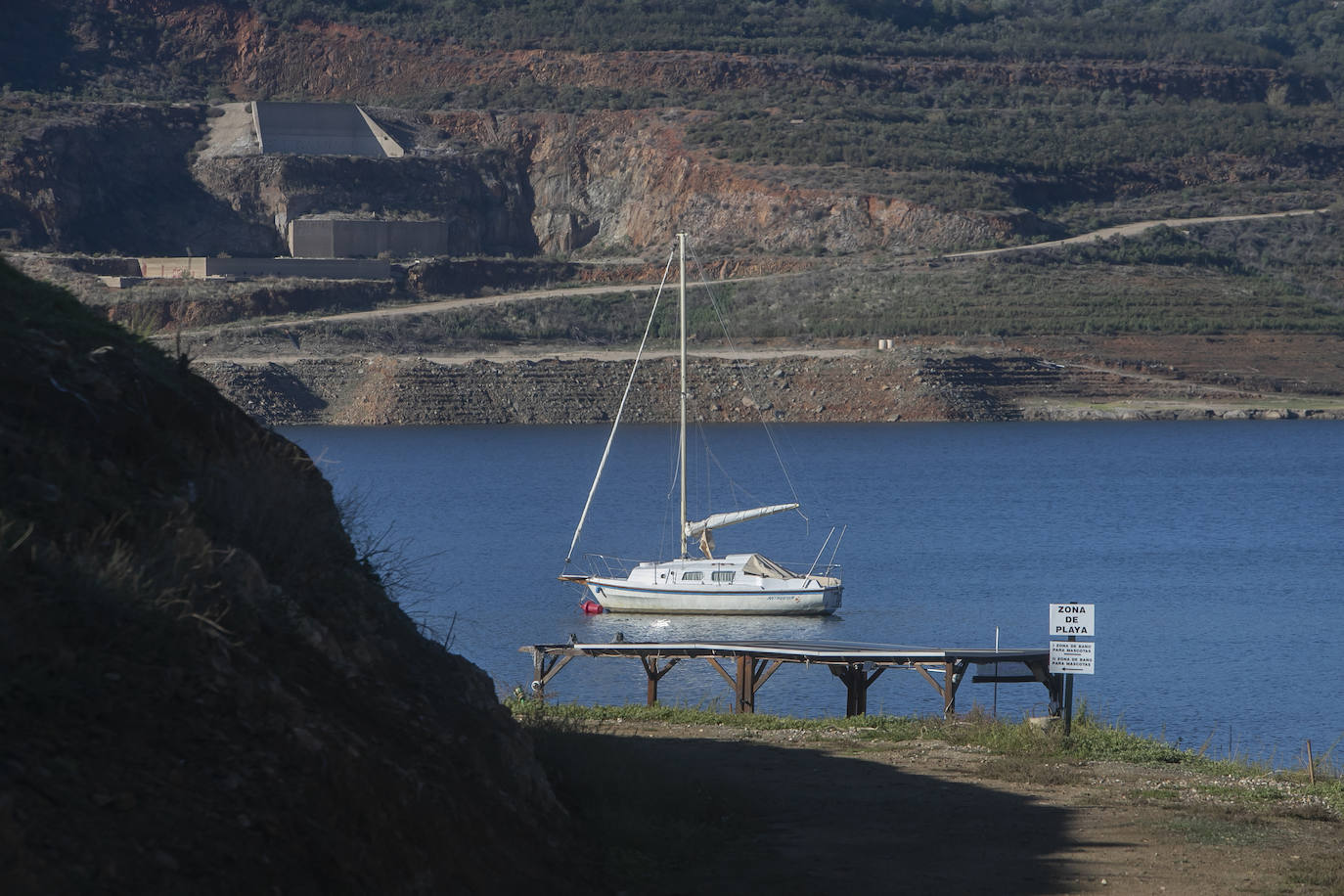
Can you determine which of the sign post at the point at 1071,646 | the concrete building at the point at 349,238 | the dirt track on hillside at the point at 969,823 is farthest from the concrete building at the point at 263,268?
the sign post at the point at 1071,646

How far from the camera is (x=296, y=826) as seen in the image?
7863 mm

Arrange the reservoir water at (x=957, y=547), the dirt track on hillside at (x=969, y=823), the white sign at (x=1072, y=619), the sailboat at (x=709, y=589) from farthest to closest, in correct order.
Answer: the sailboat at (x=709, y=589) < the reservoir water at (x=957, y=547) < the white sign at (x=1072, y=619) < the dirt track on hillside at (x=969, y=823)

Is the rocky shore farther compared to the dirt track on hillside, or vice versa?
the rocky shore

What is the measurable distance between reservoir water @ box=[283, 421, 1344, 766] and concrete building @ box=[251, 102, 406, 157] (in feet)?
95.5

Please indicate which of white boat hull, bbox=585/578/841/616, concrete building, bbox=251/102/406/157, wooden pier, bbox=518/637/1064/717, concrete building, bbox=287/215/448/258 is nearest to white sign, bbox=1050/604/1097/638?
wooden pier, bbox=518/637/1064/717

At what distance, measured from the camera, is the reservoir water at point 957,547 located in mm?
26234

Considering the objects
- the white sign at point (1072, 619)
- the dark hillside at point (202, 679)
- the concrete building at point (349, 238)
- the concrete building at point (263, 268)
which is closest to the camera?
the dark hillside at point (202, 679)

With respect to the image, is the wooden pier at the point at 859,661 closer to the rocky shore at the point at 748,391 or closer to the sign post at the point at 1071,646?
the sign post at the point at 1071,646

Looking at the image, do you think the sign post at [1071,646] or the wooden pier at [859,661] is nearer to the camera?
the sign post at [1071,646]

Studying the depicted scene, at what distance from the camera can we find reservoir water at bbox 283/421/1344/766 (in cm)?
2623

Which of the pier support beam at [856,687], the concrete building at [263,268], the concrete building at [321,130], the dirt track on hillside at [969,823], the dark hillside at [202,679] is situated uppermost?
the concrete building at [321,130]

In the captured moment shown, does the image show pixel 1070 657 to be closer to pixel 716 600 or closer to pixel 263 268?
pixel 716 600

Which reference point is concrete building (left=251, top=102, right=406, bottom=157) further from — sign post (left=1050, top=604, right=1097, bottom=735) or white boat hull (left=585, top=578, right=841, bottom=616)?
sign post (left=1050, top=604, right=1097, bottom=735)

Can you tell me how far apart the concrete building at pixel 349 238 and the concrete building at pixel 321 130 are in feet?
35.3
